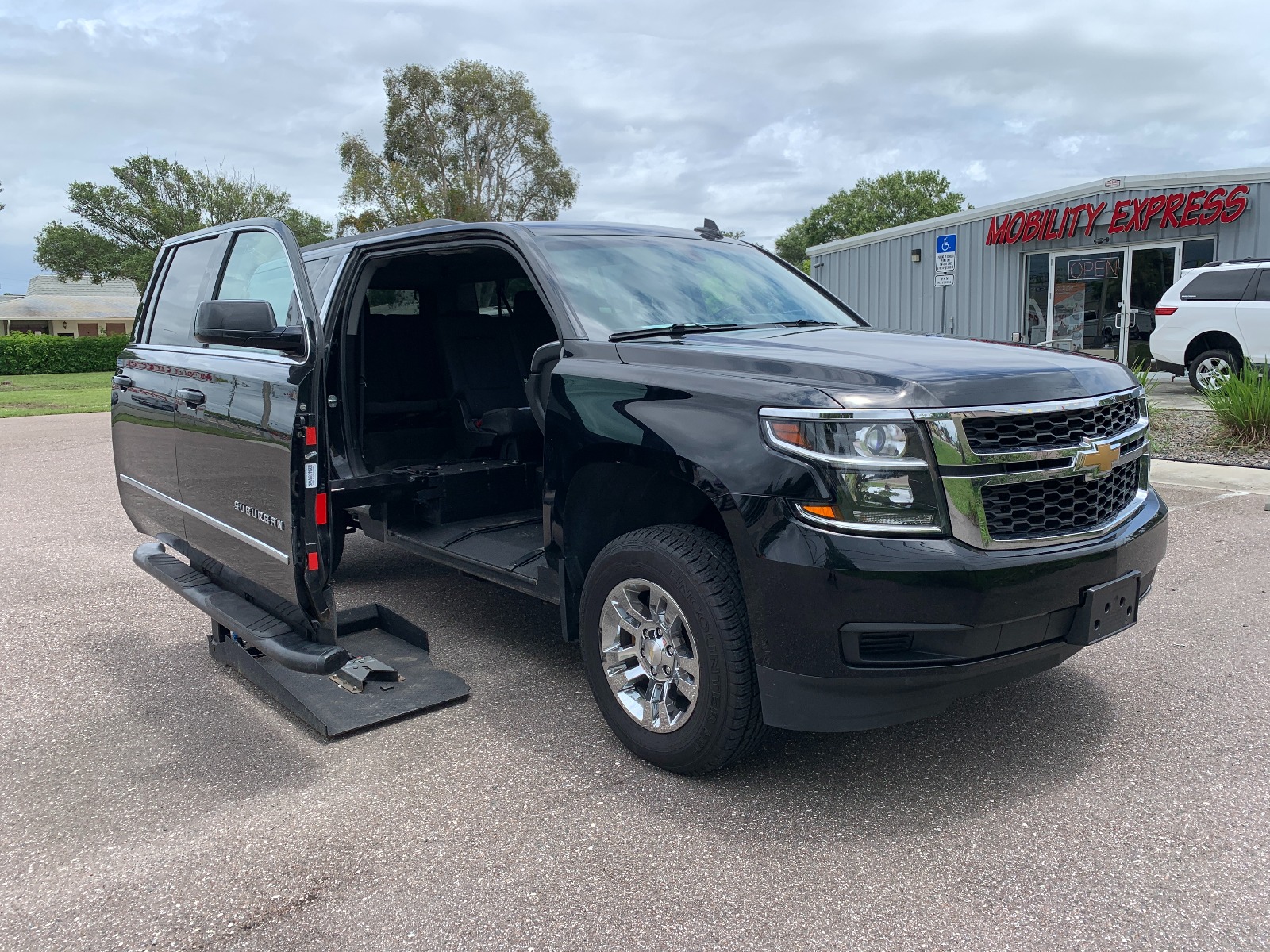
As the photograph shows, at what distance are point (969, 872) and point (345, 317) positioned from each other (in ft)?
12.4

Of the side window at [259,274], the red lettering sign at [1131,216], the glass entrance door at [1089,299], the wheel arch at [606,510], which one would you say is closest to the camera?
the wheel arch at [606,510]

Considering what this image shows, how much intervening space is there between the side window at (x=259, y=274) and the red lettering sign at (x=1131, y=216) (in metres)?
17.2

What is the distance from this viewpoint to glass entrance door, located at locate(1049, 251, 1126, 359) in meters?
18.5

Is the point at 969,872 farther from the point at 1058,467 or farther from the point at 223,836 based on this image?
the point at 223,836

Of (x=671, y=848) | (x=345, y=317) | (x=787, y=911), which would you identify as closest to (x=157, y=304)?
(x=345, y=317)

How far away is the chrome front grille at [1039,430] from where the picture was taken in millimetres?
2896

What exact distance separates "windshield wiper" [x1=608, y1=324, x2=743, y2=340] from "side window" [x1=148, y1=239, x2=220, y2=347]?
2037 millimetres

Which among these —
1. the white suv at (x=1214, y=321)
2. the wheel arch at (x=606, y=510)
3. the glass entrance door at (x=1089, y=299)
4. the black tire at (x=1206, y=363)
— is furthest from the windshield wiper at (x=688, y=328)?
the glass entrance door at (x=1089, y=299)

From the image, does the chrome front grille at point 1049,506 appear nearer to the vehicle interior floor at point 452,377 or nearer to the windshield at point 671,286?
the windshield at point 671,286

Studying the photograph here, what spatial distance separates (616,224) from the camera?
483 cm

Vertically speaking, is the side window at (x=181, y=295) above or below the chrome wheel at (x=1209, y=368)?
above

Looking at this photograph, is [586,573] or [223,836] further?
[586,573]

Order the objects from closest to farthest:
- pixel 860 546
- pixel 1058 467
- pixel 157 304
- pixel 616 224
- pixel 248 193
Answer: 1. pixel 860 546
2. pixel 1058 467
3. pixel 616 224
4. pixel 157 304
5. pixel 248 193

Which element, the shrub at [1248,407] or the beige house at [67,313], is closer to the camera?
the shrub at [1248,407]
